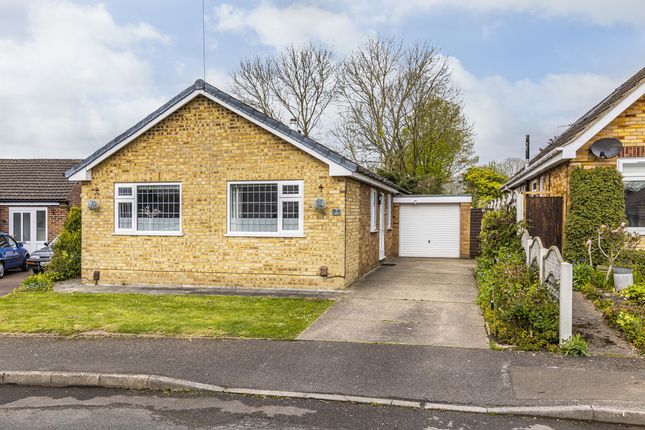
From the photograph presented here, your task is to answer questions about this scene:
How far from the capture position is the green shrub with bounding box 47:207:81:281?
14453 mm

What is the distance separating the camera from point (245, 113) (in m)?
12.4

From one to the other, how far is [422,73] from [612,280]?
22007 mm

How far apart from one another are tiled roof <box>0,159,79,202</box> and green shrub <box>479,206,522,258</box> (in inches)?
670

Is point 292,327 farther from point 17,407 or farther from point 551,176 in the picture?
point 551,176

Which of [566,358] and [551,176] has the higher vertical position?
[551,176]

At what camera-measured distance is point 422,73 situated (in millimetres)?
29953

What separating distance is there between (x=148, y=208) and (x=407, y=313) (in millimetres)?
7469

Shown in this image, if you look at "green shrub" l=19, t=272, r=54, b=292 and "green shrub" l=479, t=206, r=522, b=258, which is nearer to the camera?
"green shrub" l=19, t=272, r=54, b=292

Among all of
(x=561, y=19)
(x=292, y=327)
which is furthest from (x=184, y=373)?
(x=561, y=19)

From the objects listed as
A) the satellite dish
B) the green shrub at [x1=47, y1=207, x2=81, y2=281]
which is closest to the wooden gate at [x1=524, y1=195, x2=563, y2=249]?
the satellite dish

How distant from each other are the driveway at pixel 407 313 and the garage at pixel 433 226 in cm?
645

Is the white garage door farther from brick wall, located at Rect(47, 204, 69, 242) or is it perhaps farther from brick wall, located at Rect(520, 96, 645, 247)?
brick wall, located at Rect(47, 204, 69, 242)

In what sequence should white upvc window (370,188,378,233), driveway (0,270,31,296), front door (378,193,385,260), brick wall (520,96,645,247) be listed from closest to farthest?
brick wall (520,96,645,247)
driveway (0,270,31,296)
white upvc window (370,188,378,233)
front door (378,193,385,260)

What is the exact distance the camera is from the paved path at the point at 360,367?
18.3 ft
